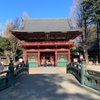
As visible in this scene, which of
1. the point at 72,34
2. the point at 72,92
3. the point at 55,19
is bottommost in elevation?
the point at 72,92

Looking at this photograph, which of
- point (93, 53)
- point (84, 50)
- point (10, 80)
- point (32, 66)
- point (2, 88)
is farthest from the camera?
point (93, 53)

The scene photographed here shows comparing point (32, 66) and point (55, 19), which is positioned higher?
point (55, 19)

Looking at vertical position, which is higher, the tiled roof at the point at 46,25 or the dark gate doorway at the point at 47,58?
the tiled roof at the point at 46,25

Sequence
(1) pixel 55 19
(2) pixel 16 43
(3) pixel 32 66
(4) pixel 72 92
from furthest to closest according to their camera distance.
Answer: (2) pixel 16 43, (1) pixel 55 19, (3) pixel 32 66, (4) pixel 72 92

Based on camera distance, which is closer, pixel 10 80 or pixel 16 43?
pixel 10 80

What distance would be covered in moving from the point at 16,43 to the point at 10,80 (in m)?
43.4

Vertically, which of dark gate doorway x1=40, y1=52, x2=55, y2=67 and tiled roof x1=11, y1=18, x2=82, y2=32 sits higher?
tiled roof x1=11, y1=18, x2=82, y2=32

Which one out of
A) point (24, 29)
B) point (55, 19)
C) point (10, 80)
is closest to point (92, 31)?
point (55, 19)

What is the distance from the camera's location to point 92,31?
47750 mm

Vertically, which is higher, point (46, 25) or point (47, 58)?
point (46, 25)

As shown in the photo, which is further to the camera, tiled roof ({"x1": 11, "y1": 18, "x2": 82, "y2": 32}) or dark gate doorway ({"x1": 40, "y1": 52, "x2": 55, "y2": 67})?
dark gate doorway ({"x1": 40, "y1": 52, "x2": 55, "y2": 67})

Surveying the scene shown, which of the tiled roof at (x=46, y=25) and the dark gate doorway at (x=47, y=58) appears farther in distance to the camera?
the dark gate doorway at (x=47, y=58)

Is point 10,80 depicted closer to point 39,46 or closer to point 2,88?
point 2,88

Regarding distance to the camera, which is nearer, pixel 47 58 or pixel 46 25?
pixel 47 58
